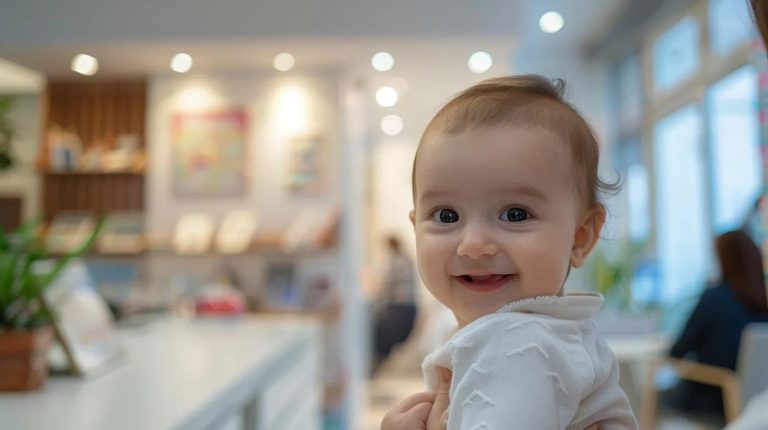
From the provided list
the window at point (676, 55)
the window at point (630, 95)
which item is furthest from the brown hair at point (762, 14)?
the window at point (630, 95)

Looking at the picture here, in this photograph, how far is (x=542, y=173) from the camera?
0.58m

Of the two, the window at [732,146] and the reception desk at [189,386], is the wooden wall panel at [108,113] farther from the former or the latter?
the window at [732,146]

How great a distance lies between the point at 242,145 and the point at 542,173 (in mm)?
3900

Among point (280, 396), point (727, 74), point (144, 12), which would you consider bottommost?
point (280, 396)

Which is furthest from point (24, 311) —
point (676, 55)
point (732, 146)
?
point (676, 55)

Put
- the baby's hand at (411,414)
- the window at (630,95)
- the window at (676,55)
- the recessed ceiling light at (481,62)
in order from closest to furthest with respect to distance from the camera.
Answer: the baby's hand at (411,414) → the recessed ceiling light at (481,62) → the window at (676,55) → the window at (630,95)

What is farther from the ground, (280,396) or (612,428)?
(612,428)

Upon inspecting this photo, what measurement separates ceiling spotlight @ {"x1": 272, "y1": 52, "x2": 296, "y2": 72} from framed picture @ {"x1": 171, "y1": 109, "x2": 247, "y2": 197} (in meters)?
0.38

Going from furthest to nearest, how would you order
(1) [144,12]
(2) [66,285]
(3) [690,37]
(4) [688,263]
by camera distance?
(4) [688,263] < (3) [690,37] < (2) [66,285] < (1) [144,12]

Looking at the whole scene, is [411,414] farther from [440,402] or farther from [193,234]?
[193,234]

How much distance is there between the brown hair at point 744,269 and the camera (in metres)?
2.69

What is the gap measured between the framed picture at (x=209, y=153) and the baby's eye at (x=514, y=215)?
12.7 feet

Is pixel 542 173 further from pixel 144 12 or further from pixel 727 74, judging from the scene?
pixel 727 74

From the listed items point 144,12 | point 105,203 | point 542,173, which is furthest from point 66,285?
point 105,203
